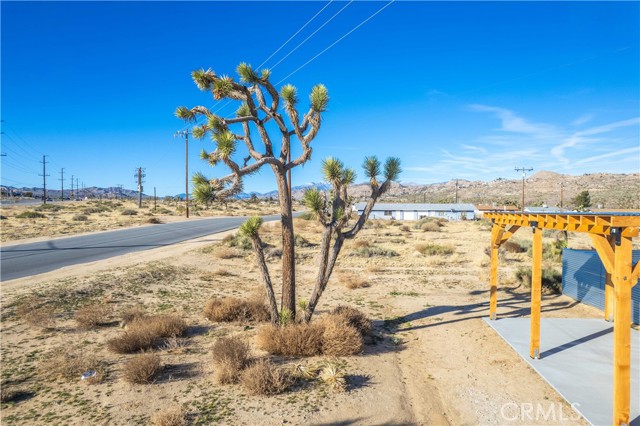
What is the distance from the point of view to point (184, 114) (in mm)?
9258

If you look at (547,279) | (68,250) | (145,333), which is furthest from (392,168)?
(68,250)

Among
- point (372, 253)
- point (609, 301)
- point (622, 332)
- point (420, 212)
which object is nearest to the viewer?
point (622, 332)

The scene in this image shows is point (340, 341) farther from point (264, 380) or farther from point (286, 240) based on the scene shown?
point (286, 240)

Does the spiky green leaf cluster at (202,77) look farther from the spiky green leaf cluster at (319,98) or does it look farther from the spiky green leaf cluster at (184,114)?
the spiky green leaf cluster at (319,98)

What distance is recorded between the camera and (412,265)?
70.4ft

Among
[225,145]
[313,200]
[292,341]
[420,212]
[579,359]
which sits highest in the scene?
[225,145]

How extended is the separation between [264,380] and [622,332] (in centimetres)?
580

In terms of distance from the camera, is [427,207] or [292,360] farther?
[427,207]

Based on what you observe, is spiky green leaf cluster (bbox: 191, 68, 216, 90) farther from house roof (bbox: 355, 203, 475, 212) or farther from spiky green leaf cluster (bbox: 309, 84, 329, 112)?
house roof (bbox: 355, 203, 475, 212)

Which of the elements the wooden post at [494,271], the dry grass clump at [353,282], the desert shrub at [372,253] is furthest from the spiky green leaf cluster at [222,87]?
the desert shrub at [372,253]

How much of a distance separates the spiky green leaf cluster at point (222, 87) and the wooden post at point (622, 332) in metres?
Result: 7.90

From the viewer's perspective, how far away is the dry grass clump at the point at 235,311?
10.8 meters

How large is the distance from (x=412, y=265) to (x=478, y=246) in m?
9.31

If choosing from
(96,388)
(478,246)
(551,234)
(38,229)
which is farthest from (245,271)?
(551,234)
